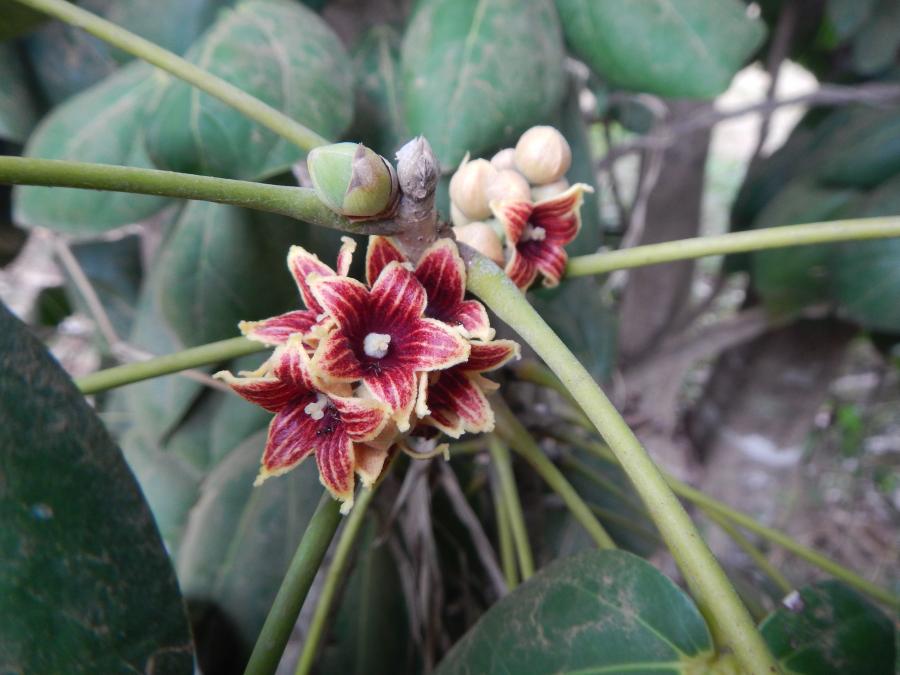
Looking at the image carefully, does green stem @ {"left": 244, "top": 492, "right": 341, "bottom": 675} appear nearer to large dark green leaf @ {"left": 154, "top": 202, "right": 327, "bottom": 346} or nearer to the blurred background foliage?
the blurred background foliage

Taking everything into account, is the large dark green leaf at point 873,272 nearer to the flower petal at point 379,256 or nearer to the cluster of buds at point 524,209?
the cluster of buds at point 524,209

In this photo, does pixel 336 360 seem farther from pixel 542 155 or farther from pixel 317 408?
pixel 542 155

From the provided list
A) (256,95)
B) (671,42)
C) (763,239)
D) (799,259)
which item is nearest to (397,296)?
(763,239)

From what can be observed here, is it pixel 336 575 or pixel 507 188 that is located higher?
pixel 507 188

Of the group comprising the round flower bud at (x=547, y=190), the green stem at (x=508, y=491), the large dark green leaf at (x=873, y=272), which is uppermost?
the round flower bud at (x=547, y=190)

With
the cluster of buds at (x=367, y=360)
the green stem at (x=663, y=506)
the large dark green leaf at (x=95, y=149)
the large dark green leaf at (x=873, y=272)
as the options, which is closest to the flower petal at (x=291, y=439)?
the cluster of buds at (x=367, y=360)

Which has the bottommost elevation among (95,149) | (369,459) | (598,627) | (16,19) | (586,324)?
(586,324)
